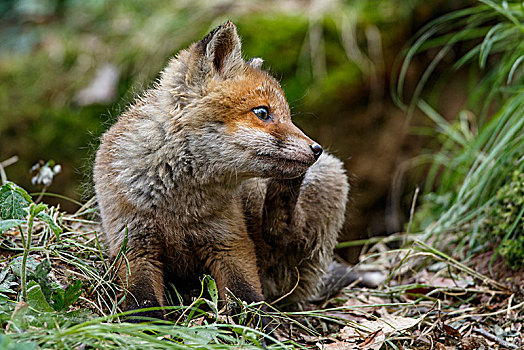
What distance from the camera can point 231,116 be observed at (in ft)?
9.37

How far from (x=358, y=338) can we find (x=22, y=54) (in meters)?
5.58

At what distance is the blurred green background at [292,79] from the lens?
6270mm

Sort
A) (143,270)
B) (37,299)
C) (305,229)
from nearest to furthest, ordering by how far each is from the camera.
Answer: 1. (37,299)
2. (143,270)
3. (305,229)

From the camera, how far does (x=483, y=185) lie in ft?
13.3

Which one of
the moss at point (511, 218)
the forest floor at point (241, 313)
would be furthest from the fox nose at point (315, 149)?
the moss at point (511, 218)

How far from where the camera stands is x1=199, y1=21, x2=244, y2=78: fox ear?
2912 millimetres

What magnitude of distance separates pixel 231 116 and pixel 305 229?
38.8 inches

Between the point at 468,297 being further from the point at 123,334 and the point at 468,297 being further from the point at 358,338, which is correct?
the point at 123,334

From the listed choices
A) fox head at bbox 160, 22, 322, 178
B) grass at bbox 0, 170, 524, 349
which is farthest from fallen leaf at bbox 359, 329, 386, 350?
fox head at bbox 160, 22, 322, 178

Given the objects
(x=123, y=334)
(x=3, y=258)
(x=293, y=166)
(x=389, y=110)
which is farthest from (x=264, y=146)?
(x=389, y=110)

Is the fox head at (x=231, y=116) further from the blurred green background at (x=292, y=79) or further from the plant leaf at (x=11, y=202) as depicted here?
the blurred green background at (x=292, y=79)

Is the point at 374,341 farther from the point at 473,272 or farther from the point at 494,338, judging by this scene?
the point at 473,272

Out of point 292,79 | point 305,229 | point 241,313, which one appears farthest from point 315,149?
point 292,79

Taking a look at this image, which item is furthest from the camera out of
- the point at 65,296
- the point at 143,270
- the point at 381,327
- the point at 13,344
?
the point at 381,327
